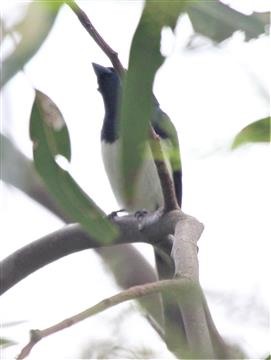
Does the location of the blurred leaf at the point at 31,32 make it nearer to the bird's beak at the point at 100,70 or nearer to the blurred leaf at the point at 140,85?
the blurred leaf at the point at 140,85

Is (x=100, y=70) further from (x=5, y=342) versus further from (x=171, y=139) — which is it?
(x=5, y=342)

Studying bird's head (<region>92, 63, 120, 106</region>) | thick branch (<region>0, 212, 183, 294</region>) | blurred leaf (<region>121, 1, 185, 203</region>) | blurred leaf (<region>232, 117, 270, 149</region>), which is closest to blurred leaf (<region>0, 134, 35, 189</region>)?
blurred leaf (<region>121, 1, 185, 203</region>)

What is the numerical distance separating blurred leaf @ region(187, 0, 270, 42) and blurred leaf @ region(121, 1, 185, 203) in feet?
0.12

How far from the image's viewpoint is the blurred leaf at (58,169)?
2.72 ft

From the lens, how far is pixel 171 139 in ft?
3.83

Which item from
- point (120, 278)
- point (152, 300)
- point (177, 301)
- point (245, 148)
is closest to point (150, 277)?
point (120, 278)

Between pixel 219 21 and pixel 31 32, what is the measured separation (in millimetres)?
175

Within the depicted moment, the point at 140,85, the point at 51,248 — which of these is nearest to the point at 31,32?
the point at 140,85

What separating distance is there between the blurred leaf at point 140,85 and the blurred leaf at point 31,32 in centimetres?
7

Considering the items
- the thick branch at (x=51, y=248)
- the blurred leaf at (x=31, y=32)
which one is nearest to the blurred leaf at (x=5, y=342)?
the blurred leaf at (x=31, y=32)

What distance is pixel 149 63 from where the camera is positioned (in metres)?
0.73

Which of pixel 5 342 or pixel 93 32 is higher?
pixel 93 32

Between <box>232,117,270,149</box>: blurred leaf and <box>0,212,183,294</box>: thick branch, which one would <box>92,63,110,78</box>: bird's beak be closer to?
<box>0,212,183,294</box>: thick branch

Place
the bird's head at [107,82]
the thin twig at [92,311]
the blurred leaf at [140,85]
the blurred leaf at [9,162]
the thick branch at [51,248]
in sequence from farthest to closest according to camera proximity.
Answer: the bird's head at [107,82]
the thick branch at [51,248]
the blurred leaf at [9,162]
the blurred leaf at [140,85]
the thin twig at [92,311]
